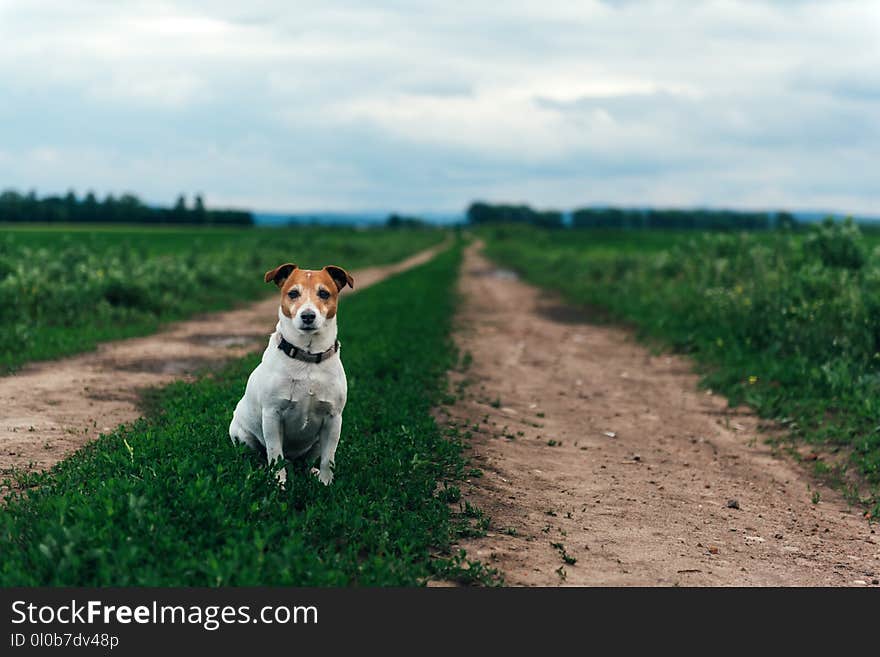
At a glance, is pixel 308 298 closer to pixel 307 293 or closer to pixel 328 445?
pixel 307 293

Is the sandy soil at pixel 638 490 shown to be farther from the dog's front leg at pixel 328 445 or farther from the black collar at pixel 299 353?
the black collar at pixel 299 353

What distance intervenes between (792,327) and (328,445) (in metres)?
9.42

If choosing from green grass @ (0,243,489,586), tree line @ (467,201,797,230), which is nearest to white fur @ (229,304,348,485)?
green grass @ (0,243,489,586)

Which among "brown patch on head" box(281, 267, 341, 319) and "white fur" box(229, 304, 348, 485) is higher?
"brown patch on head" box(281, 267, 341, 319)

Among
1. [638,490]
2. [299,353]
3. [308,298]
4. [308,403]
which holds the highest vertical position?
[308,298]

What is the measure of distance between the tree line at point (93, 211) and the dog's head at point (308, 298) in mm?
30159

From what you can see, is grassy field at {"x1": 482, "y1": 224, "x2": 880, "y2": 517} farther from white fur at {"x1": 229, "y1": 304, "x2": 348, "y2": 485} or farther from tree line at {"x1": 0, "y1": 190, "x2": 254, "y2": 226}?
tree line at {"x1": 0, "y1": 190, "x2": 254, "y2": 226}

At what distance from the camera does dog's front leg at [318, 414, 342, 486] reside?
19.0 ft

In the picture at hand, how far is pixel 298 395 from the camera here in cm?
555

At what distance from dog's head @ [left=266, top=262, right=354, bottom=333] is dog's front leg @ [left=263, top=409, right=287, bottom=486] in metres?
0.71

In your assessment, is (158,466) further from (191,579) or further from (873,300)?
(873,300)

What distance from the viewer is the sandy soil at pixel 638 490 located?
5.47 metres

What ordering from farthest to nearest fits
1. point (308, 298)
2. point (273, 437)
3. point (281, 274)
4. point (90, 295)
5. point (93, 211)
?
point (93, 211) → point (90, 295) → point (281, 274) → point (273, 437) → point (308, 298)

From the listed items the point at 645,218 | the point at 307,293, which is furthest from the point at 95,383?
the point at 645,218
